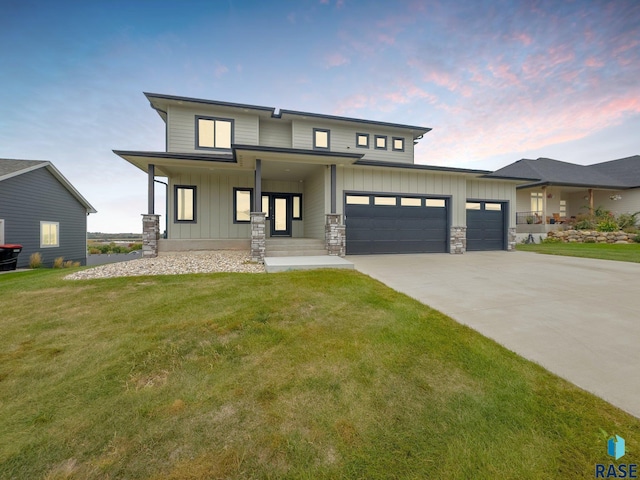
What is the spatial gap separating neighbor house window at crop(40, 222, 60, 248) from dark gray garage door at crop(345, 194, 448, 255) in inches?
608

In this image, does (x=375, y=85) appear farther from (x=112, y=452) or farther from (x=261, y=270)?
(x=112, y=452)

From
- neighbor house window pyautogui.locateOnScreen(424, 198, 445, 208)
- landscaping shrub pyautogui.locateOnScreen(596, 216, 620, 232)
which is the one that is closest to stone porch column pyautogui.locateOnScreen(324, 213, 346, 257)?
neighbor house window pyautogui.locateOnScreen(424, 198, 445, 208)

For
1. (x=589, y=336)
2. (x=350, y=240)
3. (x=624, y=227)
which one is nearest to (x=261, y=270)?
(x=350, y=240)

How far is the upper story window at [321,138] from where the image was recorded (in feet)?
41.5

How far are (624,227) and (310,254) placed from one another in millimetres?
22310

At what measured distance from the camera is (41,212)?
494 inches

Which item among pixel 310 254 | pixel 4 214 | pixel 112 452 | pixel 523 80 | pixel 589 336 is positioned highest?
pixel 523 80

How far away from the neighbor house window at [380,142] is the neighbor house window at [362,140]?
1.95 feet

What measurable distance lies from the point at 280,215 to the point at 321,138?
4.57m

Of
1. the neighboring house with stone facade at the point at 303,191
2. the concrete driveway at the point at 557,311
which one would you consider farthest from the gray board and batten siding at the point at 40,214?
the concrete driveway at the point at 557,311

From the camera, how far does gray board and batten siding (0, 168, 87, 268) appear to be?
35.9 feet

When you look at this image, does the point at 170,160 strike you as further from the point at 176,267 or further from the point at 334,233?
the point at 334,233

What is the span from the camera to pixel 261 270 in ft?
22.2

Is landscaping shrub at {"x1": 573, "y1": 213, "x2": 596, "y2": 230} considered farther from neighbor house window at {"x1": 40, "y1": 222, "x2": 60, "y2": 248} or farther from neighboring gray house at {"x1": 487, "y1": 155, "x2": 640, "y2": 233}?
neighbor house window at {"x1": 40, "y1": 222, "x2": 60, "y2": 248}
